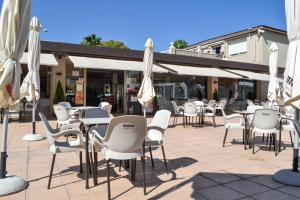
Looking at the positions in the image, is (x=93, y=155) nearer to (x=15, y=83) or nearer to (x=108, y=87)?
(x=15, y=83)

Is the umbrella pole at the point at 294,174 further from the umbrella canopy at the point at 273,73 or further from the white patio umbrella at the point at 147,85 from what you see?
the umbrella canopy at the point at 273,73

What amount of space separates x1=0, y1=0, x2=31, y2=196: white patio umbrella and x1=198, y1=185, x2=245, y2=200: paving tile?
251cm

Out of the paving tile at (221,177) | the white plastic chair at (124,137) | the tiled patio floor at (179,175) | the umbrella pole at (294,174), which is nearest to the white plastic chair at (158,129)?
the tiled patio floor at (179,175)

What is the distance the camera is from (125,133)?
3.58 metres

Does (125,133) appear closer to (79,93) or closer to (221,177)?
(221,177)

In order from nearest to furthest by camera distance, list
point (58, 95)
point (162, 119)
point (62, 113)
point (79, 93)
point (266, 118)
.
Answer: point (162, 119) → point (266, 118) → point (62, 113) → point (58, 95) → point (79, 93)

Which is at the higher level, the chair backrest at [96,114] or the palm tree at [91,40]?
the palm tree at [91,40]

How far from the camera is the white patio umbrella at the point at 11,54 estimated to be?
377 cm

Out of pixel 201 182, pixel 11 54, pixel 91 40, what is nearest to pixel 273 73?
pixel 201 182

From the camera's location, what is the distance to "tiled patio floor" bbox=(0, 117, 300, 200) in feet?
12.3

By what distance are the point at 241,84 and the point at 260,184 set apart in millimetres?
18726

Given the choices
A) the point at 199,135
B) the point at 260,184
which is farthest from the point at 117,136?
the point at 199,135

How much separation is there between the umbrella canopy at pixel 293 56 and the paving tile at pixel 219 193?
146 cm

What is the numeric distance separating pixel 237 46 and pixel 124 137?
81.0ft
